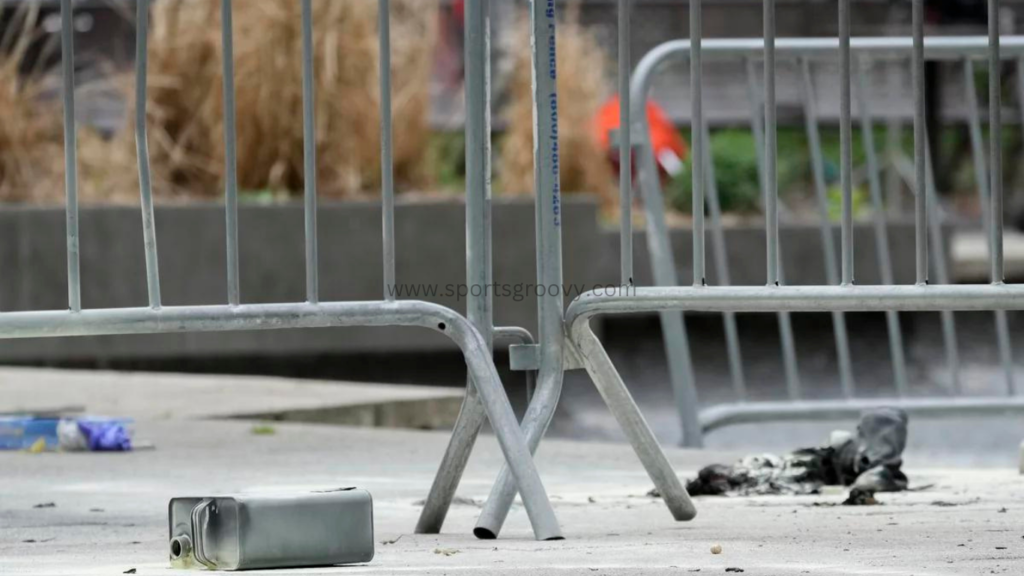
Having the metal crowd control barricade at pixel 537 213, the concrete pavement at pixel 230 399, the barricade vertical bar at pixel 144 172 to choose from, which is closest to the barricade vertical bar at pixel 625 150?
the metal crowd control barricade at pixel 537 213

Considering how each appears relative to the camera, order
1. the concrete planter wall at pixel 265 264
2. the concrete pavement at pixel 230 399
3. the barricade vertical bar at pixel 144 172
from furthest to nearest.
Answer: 1. the concrete planter wall at pixel 265 264
2. the concrete pavement at pixel 230 399
3. the barricade vertical bar at pixel 144 172

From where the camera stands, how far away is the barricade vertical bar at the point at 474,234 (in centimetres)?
317

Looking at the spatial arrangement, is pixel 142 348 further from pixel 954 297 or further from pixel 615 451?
pixel 954 297

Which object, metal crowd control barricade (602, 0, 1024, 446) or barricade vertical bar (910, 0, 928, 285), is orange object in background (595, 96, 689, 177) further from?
barricade vertical bar (910, 0, 928, 285)

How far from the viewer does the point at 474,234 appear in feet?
10.5

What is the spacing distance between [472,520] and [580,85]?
628 cm

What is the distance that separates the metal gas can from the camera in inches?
103

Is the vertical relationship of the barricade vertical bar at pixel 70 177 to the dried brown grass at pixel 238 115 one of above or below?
below

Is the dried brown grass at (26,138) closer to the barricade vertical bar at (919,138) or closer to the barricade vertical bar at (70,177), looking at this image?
the barricade vertical bar at (70,177)

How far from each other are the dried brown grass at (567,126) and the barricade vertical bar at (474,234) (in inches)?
219

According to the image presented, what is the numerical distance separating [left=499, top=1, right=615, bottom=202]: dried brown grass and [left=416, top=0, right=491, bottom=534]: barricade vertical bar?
5.57 meters

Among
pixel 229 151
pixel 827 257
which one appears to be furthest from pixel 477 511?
pixel 827 257

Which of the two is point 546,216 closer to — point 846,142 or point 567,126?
point 846,142

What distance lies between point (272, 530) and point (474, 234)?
31.6 inches
